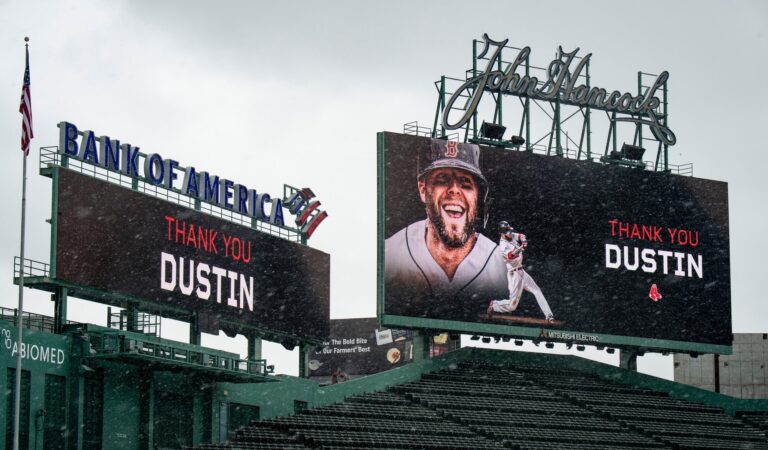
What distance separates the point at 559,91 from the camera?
142ft

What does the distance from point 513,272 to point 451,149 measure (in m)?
4.06

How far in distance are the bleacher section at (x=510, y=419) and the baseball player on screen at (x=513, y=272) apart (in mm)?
2881

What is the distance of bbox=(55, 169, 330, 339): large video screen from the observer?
3197 cm

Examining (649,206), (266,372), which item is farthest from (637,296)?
(266,372)

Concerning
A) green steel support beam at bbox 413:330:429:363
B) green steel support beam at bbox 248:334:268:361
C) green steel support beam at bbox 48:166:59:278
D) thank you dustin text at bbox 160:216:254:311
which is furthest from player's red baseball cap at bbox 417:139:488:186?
green steel support beam at bbox 48:166:59:278

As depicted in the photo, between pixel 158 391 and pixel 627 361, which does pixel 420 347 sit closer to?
pixel 627 361

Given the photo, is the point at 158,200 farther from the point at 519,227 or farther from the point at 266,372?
the point at 519,227

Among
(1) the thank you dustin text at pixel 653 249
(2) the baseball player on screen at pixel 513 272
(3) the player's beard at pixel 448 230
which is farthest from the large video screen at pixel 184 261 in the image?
(1) the thank you dustin text at pixel 653 249

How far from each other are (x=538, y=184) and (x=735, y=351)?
17.4m

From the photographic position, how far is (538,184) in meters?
41.4

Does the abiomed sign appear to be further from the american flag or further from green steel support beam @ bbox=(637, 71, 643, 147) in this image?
the american flag

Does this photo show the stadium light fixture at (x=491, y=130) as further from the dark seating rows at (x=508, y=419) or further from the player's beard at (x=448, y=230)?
the dark seating rows at (x=508, y=419)

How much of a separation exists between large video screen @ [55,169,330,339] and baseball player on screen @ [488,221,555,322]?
18.3ft

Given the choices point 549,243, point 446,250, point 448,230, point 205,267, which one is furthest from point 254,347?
point 549,243
